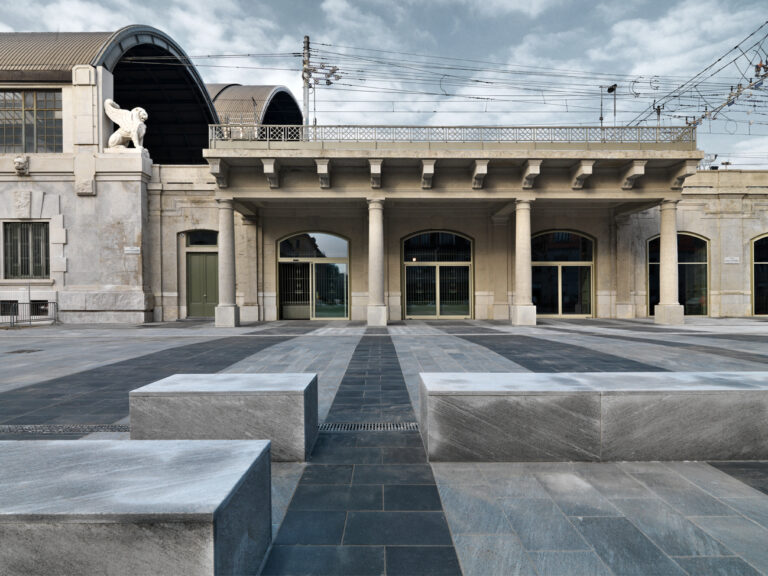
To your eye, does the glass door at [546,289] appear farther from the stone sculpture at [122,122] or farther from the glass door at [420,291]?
the stone sculpture at [122,122]

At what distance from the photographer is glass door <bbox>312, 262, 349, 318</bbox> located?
1823cm

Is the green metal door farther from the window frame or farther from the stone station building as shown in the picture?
the window frame

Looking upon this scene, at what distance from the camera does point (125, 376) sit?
6.28m

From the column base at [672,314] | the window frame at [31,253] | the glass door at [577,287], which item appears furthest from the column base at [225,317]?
the column base at [672,314]

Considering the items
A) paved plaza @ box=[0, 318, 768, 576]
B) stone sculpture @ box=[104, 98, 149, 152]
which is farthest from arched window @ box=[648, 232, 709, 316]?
stone sculpture @ box=[104, 98, 149, 152]

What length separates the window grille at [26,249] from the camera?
54.6 feet

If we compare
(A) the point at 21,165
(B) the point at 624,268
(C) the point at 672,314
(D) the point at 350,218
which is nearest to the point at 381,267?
(D) the point at 350,218

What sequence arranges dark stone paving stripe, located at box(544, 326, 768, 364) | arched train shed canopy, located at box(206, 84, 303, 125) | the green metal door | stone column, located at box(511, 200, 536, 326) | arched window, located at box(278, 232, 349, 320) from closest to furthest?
dark stone paving stripe, located at box(544, 326, 768, 364) < stone column, located at box(511, 200, 536, 326) < the green metal door < arched window, located at box(278, 232, 349, 320) < arched train shed canopy, located at box(206, 84, 303, 125)

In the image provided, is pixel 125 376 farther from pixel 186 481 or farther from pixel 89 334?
pixel 89 334

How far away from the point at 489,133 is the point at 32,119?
19291 millimetres

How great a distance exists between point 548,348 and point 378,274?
24.1 feet

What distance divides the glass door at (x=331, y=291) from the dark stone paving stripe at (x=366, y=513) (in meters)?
14.1

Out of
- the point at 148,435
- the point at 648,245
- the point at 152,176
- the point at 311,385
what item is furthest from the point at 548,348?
the point at 152,176

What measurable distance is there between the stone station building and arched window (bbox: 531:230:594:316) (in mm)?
66
